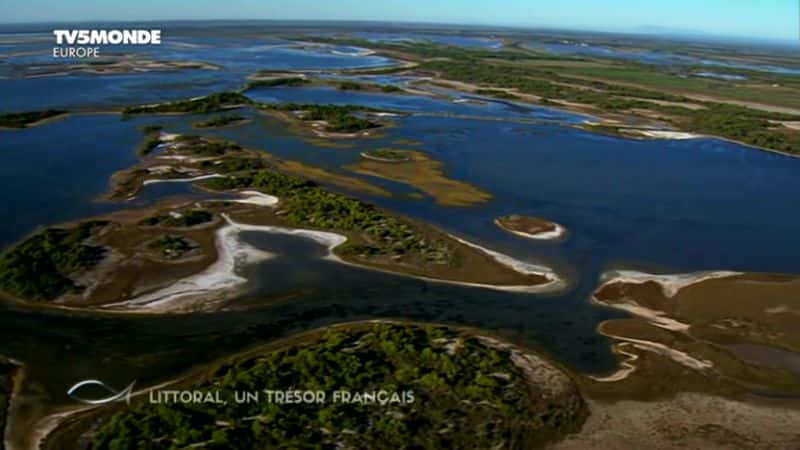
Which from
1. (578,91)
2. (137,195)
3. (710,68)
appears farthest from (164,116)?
(710,68)

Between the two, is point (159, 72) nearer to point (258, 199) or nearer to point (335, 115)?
point (335, 115)

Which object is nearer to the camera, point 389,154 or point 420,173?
point 420,173

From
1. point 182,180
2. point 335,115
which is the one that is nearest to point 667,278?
point 182,180

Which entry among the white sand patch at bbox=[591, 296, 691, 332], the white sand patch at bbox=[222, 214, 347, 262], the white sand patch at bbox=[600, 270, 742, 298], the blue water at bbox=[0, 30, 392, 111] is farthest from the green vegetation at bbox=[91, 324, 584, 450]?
the blue water at bbox=[0, 30, 392, 111]

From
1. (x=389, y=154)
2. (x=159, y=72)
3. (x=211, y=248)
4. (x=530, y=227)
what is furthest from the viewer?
(x=159, y=72)

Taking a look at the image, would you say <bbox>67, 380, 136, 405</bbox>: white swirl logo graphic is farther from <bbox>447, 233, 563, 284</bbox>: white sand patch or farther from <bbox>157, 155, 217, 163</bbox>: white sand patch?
<bbox>157, 155, 217, 163</bbox>: white sand patch
